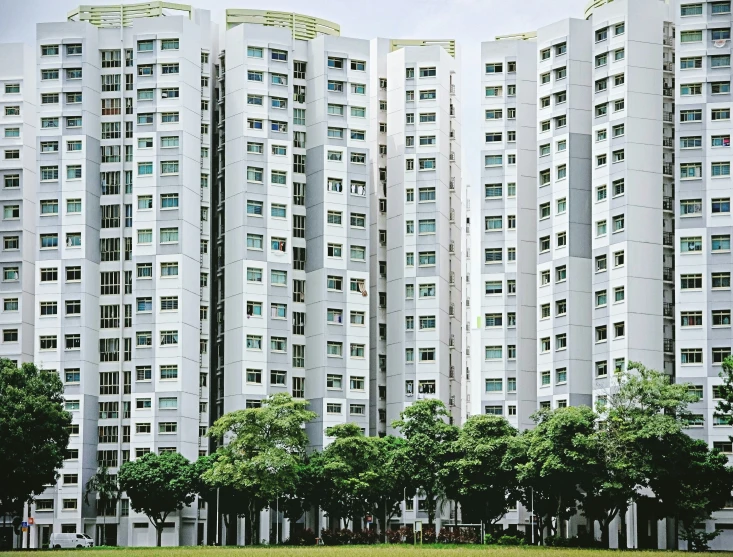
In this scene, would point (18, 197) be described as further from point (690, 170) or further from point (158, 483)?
point (690, 170)

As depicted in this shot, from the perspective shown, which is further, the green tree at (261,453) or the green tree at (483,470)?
the green tree at (261,453)

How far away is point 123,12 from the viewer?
128 m

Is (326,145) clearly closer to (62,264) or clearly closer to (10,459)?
(62,264)

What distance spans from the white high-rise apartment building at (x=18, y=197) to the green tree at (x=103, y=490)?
1403 centimetres

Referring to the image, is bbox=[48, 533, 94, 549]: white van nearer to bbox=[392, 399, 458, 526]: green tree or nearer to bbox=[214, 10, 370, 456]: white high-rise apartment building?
bbox=[214, 10, 370, 456]: white high-rise apartment building

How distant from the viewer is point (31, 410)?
9875 cm

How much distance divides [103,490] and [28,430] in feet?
64.7

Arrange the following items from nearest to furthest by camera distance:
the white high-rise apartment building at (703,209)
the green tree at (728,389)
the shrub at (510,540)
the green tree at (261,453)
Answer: the green tree at (728,389) < the shrub at (510,540) < the green tree at (261,453) < the white high-rise apartment building at (703,209)

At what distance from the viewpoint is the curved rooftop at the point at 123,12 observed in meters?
Answer: 128

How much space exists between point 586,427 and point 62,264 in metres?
49.4

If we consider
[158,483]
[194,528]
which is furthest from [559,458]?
[194,528]

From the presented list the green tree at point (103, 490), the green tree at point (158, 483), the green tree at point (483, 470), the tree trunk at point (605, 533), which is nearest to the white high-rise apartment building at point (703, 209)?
the tree trunk at point (605, 533)

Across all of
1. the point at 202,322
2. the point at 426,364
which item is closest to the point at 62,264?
the point at 202,322

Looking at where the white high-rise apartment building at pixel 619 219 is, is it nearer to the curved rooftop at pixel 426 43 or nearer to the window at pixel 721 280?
the window at pixel 721 280
